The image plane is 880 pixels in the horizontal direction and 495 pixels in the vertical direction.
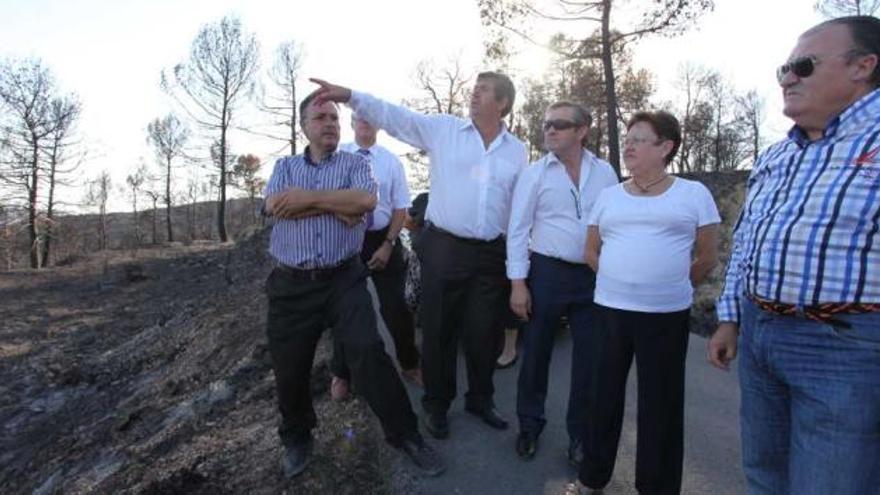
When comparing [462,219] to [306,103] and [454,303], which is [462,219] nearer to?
[454,303]

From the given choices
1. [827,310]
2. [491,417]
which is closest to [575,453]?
[491,417]

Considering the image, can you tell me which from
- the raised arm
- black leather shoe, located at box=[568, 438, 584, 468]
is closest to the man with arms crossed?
the raised arm

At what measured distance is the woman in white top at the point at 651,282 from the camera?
3.12m

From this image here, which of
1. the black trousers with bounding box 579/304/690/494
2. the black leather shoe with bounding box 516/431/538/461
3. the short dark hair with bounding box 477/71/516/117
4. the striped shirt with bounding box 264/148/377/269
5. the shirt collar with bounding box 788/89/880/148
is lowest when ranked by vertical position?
the black leather shoe with bounding box 516/431/538/461

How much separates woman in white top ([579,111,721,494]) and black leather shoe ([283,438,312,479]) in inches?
68.7

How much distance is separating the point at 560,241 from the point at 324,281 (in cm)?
137

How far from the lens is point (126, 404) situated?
27.1ft

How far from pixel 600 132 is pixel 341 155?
2601cm

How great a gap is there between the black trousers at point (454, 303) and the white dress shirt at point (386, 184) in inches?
33.0

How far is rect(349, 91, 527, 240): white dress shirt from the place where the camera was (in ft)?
13.1

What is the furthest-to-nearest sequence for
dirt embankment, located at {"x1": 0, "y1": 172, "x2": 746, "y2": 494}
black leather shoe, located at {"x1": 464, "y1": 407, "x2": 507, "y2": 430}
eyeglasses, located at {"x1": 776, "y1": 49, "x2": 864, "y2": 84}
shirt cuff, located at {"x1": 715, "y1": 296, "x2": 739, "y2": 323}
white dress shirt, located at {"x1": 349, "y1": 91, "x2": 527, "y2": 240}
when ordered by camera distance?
black leather shoe, located at {"x1": 464, "y1": 407, "x2": 507, "y2": 430} < dirt embankment, located at {"x1": 0, "y1": 172, "x2": 746, "y2": 494} < white dress shirt, located at {"x1": 349, "y1": 91, "x2": 527, "y2": 240} < shirt cuff, located at {"x1": 715, "y1": 296, "x2": 739, "y2": 323} < eyeglasses, located at {"x1": 776, "y1": 49, "x2": 864, "y2": 84}

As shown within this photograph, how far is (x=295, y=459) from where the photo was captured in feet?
12.9

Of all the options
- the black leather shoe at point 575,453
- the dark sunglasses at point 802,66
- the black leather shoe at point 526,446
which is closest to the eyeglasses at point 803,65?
the dark sunglasses at point 802,66

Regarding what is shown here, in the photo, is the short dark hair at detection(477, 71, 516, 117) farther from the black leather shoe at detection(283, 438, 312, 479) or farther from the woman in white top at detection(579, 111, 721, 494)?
the black leather shoe at detection(283, 438, 312, 479)
